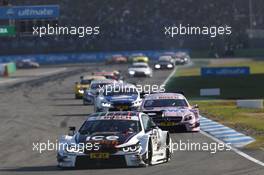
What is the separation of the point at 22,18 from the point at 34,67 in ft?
167

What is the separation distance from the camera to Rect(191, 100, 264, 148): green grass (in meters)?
25.0

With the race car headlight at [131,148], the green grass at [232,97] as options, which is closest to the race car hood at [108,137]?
the race car headlight at [131,148]

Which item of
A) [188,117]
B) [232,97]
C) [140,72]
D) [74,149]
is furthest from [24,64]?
[74,149]

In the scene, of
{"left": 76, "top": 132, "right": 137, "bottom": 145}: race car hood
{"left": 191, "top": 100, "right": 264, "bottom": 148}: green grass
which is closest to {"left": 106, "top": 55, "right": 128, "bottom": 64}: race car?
{"left": 191, "top": 100, "right": 264, "bottom": 148}: green grass

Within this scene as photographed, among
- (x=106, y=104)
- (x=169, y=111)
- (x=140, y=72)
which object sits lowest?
(x=140, y=72)

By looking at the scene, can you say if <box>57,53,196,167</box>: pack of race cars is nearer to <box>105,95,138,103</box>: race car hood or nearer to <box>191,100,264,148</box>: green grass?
<box>191,100,264,148</box>: green grass

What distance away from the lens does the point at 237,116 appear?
31.7 m

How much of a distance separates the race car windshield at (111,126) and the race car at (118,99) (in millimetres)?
→ 12047

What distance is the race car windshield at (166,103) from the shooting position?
1013 inches

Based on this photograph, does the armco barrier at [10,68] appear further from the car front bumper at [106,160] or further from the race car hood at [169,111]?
the car front bumper at [106,160]

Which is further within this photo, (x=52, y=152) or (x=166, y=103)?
(x=166, y=103)

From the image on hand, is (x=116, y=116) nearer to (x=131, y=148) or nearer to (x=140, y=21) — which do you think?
(x=131, y=148)

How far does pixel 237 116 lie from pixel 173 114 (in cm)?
736

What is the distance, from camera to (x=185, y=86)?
55188mm
